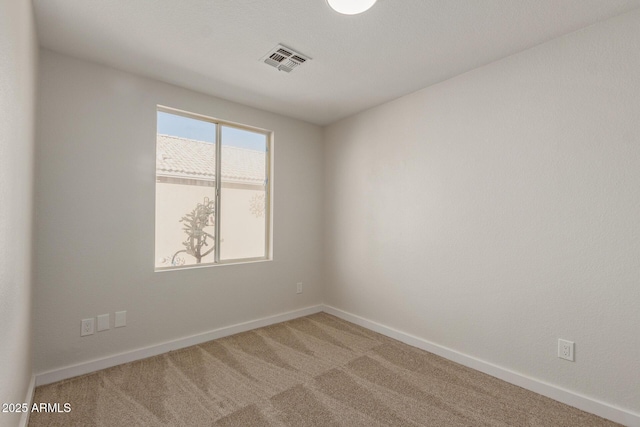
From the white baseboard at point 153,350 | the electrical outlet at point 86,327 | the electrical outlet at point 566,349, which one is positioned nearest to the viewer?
the electrical outlet at point 566,349

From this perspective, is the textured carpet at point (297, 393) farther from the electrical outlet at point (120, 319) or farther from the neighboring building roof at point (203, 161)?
the neighboring building roof at point (203, 161)

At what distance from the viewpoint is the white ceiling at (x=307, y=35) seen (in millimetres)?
1790

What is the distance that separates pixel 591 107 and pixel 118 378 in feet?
12.8

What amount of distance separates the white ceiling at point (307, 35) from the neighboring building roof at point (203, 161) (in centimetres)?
59

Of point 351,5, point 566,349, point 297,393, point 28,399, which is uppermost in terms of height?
point 351,5

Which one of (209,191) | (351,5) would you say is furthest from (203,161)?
(351,5)

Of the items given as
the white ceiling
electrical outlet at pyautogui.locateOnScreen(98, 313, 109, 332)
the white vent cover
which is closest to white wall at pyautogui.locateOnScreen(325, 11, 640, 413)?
the white ceiling

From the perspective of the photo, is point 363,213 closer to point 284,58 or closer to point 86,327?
point 284,58

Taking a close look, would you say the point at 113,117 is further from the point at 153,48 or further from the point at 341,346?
the point at 341,346

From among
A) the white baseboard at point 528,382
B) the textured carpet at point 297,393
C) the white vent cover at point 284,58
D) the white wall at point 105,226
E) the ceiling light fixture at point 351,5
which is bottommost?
the textured carpet at point 297,393

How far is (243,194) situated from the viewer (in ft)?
11.2

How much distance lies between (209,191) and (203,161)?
1.06ft

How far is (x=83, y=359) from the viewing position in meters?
2.31

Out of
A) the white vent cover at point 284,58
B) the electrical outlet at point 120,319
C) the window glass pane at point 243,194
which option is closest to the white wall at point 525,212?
the white vent cover at point 284,58
